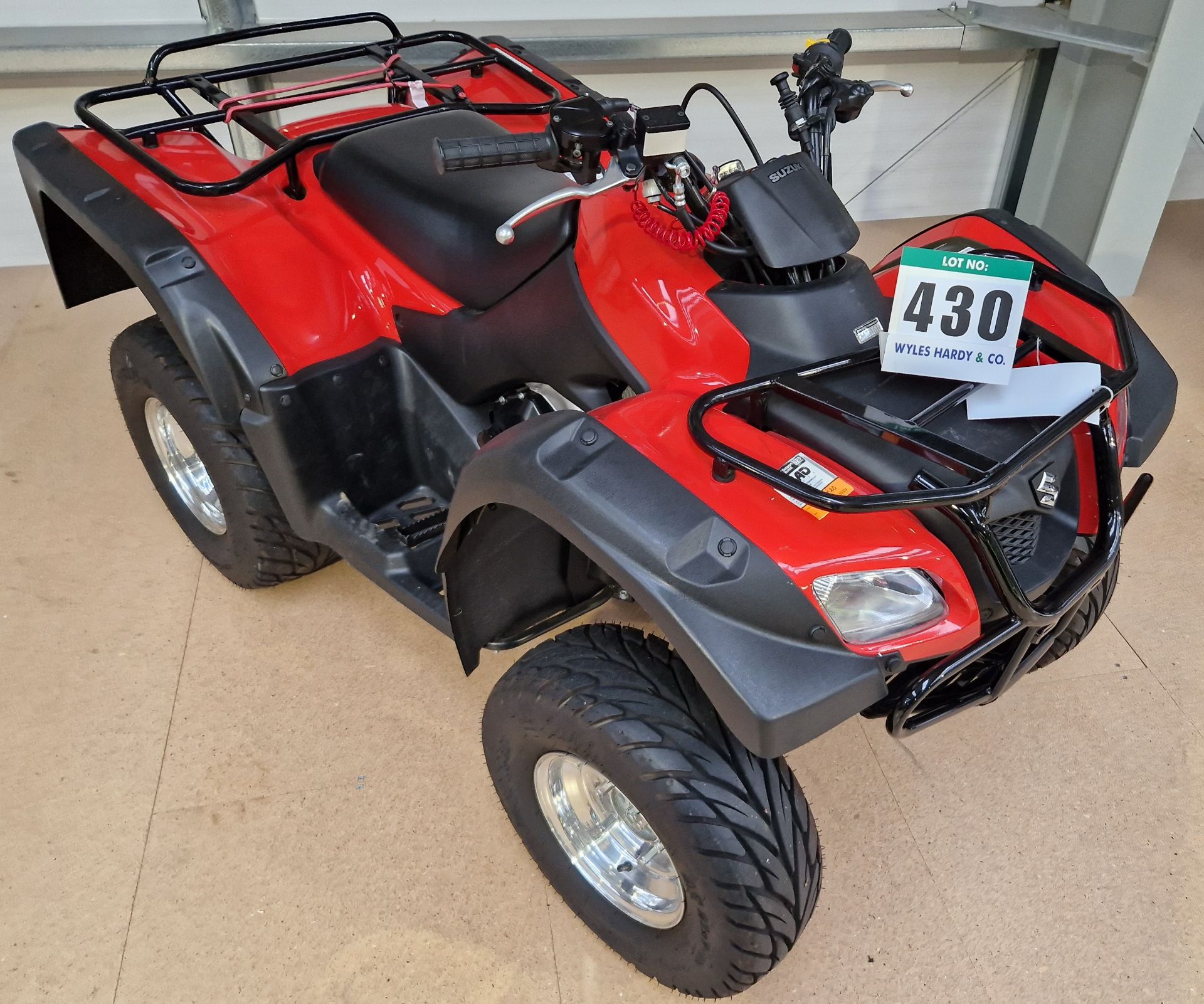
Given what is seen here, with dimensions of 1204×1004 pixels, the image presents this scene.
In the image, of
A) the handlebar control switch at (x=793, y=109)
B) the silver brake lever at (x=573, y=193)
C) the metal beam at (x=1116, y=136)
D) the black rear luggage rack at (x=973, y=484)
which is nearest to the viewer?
the black rear luggage rack at (x=973, y=484)

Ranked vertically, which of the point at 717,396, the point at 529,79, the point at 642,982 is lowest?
the point at 642,982

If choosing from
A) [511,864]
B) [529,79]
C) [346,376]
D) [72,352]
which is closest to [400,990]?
[511,864]

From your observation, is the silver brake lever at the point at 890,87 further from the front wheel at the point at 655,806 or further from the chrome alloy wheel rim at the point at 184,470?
the chrome alloy wheel rim at the point at 184,470

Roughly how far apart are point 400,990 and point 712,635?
905 mm

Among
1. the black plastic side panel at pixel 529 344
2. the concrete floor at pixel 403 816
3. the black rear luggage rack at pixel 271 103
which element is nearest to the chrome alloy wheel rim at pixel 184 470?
the concrete floor at pixel 403 816

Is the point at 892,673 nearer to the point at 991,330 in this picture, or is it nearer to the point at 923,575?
the point at 923,575

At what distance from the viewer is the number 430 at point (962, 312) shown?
1.19 meters

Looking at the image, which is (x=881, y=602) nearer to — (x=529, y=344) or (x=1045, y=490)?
(x=1045, y=490)

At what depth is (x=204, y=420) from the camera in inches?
74.8

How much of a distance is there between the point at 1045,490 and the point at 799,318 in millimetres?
388

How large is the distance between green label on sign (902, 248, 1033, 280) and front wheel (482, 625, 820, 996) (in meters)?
0.61

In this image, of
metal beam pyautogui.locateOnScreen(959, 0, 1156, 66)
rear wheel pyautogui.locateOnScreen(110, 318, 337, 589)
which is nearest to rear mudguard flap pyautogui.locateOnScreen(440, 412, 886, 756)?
rear wheel pyautogui.locateOnScreen(110, 318, 337, 589)

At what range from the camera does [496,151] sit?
117cm

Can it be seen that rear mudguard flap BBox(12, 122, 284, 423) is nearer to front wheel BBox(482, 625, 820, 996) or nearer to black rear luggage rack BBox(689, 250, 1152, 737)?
front wheel BBox(482, 625, 820, 996)
